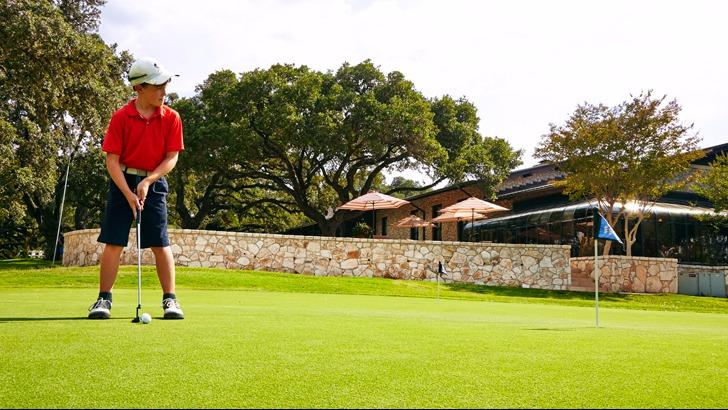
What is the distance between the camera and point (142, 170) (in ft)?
16.1

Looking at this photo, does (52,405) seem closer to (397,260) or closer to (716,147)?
(397,260)

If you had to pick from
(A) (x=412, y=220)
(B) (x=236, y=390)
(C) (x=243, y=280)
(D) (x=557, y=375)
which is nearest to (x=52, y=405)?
(B) (x=236, y=390)

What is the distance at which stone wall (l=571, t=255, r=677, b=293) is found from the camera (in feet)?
76.4

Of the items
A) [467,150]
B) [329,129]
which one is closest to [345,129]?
[329,129]

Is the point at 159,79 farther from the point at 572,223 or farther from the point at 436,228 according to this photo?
the point at 436,228

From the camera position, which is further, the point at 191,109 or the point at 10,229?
the point at 10,229

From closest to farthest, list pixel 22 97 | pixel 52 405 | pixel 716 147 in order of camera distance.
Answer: pixel 52 405, pixel 22 97, pixel 716 147

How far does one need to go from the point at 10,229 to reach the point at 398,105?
104 ft

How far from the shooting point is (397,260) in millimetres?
23047

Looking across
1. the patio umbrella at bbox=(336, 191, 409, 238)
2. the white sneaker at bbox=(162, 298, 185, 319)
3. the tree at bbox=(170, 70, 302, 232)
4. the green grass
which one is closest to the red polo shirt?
the white sneaker at bbox=(162, 298, 185, 319)

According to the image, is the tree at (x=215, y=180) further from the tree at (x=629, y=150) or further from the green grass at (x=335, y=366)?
the green grass at (x=335, y=366)

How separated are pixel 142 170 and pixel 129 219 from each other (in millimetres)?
404

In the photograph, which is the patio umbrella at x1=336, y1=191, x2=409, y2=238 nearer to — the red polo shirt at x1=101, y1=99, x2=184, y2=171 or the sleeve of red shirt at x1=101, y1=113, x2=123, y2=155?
the red polo shirt at x1=101, y1=99, x2=184, y2=171

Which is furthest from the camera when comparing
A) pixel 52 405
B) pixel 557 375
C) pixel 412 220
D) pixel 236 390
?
pixel 412 220
